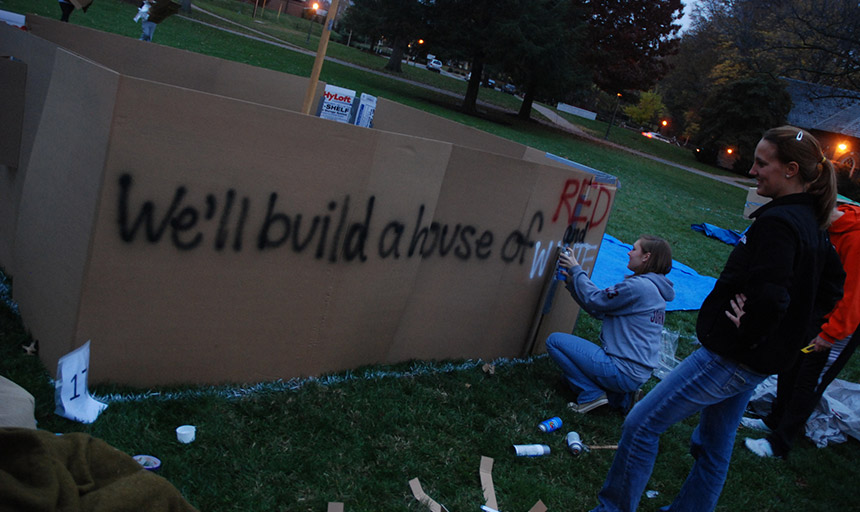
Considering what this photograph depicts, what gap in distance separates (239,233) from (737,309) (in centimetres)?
220

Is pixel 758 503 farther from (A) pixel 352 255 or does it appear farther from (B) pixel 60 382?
(B) pixel 60 382

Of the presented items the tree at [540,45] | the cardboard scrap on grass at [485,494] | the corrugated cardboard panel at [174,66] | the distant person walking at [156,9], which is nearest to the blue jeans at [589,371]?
A: the cardboard scrap on grass at [485,494]

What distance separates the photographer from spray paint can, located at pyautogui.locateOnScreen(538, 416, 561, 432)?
373cm

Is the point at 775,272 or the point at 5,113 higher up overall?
the point at 775,272

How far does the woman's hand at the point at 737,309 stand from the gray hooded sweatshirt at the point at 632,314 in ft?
4.09

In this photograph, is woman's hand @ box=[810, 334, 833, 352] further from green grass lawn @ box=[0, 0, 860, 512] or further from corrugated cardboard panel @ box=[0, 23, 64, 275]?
corrugated cardboard panel @ box=[0, 23, 64, 275]

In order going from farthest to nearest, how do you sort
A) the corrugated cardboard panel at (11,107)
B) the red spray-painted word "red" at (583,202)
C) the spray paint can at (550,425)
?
the red spray-painted word "red" at (583,202) < the spray paint can at (550,425) < the corrugated cardboard panel at (11,107)

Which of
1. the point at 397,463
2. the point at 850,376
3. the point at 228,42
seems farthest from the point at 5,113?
the point at 228,42

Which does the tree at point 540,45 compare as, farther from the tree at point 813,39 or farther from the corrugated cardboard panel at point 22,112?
the corrugated cardboard panel at point 22,112

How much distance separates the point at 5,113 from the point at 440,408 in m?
2.93

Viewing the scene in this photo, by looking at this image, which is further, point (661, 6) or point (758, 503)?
point (661, 6)

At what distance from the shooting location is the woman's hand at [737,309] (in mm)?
2498

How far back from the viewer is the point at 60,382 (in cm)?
255

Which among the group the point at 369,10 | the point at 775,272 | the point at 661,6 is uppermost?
the point at 661,6
